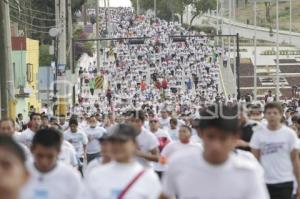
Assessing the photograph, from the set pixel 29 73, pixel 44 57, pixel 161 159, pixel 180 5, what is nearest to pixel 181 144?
pixel 161 159

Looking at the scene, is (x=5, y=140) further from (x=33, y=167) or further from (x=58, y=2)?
(x=58, y=2)

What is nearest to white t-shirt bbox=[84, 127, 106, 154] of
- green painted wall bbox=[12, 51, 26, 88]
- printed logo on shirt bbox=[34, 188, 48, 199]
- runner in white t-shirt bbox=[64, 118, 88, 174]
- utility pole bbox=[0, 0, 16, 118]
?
runner in white t-shirt bbox=[64, 118, 88, 174]

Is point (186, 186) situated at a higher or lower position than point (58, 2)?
lower

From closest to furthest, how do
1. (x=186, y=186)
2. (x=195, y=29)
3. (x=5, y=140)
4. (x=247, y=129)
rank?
(x=5, y=140) < (x=186, y=186) < (x=247, y=129) < (x=195, y=29)

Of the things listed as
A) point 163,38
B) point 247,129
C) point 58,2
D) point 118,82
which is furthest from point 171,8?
point 247,129

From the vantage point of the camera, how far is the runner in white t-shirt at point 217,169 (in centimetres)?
609

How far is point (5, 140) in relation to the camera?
4863 millimetres

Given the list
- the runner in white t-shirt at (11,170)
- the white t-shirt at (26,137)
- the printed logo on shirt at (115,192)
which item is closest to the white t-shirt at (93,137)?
the white t-shirt at (26,137)

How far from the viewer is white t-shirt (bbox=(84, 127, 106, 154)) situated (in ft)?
65.0

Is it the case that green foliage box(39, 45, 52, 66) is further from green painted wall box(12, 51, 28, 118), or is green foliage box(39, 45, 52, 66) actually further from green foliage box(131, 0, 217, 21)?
green foliage box(131, 0, 217, 21)

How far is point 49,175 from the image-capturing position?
25.1 feet

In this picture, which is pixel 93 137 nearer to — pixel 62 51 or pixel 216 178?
pixel 216 178

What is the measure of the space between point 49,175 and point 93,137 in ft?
42.5

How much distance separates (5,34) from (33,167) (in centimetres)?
1856
